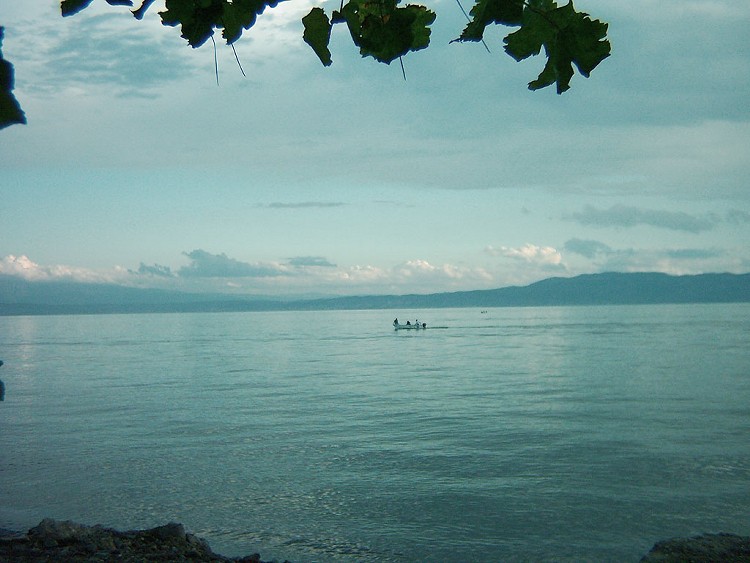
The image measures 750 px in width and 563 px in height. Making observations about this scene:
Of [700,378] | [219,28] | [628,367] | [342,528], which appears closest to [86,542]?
[342,528]

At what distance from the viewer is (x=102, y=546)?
10.2m

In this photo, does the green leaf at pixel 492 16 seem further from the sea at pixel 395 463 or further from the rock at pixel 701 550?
the sea at pixel 395 463

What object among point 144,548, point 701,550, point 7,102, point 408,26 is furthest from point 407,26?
point 701,550

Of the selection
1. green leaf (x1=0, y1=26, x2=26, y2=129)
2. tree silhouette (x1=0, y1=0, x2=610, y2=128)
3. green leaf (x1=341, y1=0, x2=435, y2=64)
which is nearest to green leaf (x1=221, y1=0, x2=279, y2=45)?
tree silhouette (x1=0, y1=0, x2=610, y2=128)

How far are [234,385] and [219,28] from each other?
41859 mm

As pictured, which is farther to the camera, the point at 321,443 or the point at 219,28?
the point at 321,443

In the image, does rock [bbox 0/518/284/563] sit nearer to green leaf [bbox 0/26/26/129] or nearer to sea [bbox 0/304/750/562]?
sea [bbox 0/304/750/562]

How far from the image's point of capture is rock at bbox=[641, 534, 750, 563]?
10.1 metres

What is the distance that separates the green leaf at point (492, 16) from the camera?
96.0 inches

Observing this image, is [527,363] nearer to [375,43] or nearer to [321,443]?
[321,443]

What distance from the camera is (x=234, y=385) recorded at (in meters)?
43.2

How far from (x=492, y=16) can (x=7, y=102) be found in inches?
67.3

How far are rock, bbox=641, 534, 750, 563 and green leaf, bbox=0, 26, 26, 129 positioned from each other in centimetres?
1094

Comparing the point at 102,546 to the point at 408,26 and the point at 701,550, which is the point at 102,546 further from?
the point at 408,26
